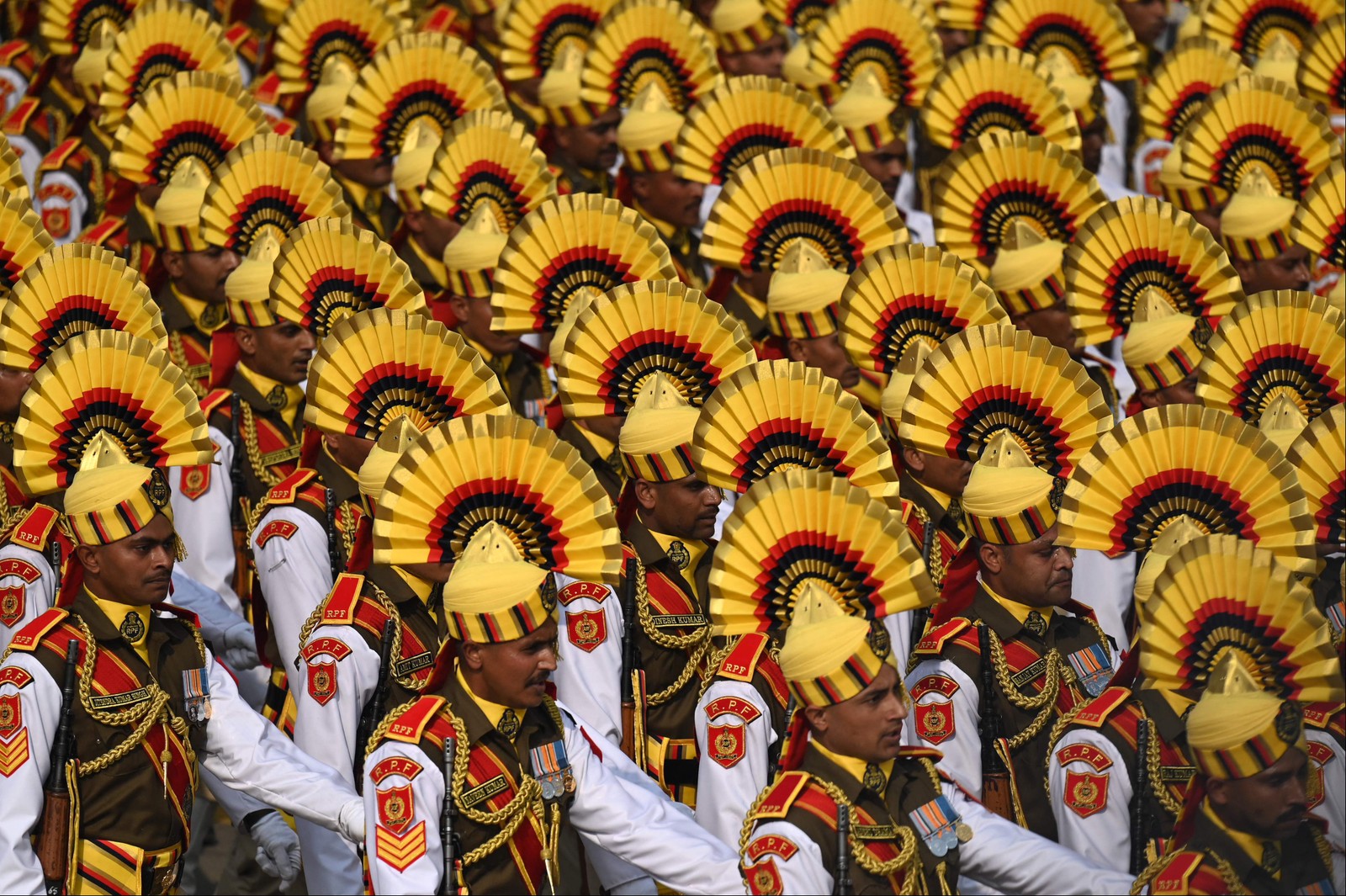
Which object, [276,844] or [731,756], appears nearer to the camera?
[731,756]

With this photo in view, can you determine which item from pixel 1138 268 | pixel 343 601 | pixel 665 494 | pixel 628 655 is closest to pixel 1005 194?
pixel 1138 268

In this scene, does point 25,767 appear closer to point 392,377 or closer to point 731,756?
point 392,377

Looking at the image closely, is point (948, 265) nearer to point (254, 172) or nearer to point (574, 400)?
point (574, 400)

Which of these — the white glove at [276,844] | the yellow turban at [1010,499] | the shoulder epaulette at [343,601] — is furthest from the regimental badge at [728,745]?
the white glove at [276,844]

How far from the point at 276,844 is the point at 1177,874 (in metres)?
3.71

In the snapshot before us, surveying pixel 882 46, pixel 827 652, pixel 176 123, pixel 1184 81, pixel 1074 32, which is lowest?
pixel 827 652

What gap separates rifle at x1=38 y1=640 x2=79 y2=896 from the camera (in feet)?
24.1

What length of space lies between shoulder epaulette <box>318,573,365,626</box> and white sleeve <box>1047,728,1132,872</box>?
285 cm

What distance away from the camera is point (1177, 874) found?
6562mm

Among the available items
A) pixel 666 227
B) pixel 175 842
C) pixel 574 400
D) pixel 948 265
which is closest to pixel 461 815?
pixel 175 842

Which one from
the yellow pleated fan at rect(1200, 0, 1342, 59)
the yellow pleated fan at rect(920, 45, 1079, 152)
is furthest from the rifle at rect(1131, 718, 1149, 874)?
the yellow pleated fan at rect(1200, 0, 1342, 59)

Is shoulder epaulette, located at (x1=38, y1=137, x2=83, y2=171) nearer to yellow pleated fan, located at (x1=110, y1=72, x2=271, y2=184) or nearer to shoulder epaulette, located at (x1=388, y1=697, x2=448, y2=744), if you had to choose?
yellow pleated fan, located at (x1=110, y1=72, x2=271, y2=184)

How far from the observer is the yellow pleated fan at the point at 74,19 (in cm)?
1410

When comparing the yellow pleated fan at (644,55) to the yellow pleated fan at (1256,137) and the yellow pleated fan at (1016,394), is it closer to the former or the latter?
the yellow pleated fan at (1256,137)
